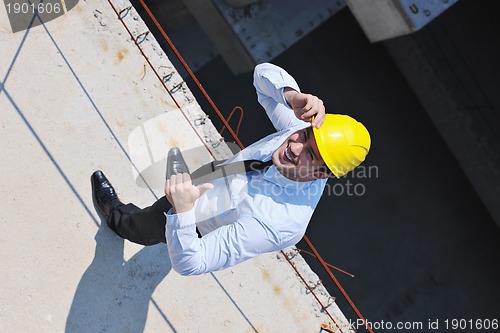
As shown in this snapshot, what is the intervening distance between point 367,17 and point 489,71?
9.14 ft

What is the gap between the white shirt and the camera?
3.56 metres

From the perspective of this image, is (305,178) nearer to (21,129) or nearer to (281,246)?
(281,246)

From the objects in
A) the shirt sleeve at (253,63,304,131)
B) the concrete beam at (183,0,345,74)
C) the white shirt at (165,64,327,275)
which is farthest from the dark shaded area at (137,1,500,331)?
the white shirt at (165,64,327,275)

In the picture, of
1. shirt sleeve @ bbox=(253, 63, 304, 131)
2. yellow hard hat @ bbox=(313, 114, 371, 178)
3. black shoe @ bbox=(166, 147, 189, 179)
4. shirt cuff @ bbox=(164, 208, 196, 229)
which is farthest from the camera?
black shoe @ bbox=(166, 147, 189, 179)

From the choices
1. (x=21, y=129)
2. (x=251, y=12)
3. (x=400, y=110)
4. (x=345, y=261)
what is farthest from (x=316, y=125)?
(x=400, y=110)

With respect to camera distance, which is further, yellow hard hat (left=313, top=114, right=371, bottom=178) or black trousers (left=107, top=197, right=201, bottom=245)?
black trousers (left=107, top=197, right=201, bottom=245)

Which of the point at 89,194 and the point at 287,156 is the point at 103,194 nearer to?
the point at 89,194

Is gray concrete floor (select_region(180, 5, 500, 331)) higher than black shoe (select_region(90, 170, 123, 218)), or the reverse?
black shoe (select_region(90, 170, 123, 218))

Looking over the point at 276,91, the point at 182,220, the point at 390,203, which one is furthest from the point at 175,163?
the point at 390,203

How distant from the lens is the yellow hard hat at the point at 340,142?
3729mm

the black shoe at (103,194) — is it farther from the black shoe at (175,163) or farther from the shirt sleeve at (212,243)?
the shirt sleeve at (212,243)

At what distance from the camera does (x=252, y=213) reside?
149 inches

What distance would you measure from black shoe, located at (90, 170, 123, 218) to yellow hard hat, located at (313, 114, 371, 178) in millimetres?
2100

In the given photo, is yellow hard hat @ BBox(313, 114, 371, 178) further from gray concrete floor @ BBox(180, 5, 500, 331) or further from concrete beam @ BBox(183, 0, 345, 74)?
gray concrete floor @ BBox(180, 5, 500, 331)
